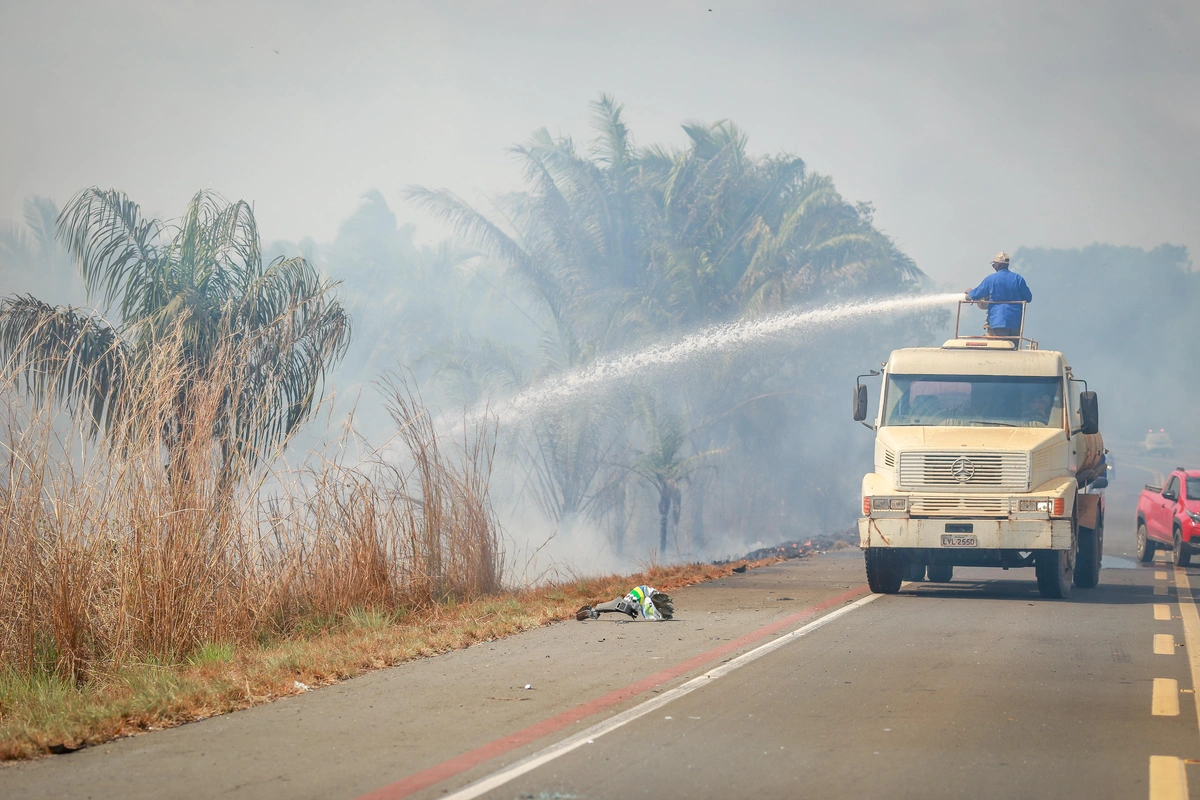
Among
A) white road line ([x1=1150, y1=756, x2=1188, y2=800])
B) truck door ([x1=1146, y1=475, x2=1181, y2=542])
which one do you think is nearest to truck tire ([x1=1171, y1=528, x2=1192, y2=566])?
truck door ([x1=1146, y1=475, x2=1181, y2=542])

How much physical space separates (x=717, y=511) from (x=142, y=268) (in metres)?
25.4

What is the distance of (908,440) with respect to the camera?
45.8ft

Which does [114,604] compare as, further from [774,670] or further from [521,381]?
[521,381]

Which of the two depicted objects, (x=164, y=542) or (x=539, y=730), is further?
(x=164, y=542)

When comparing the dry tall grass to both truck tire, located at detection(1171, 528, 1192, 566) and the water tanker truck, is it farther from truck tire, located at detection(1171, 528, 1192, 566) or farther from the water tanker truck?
truck tire, located at detection(1171, 528, 1192, 566)

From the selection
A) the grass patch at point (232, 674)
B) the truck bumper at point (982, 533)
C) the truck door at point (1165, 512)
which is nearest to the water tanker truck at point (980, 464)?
the truck bumper at point (982, 533)

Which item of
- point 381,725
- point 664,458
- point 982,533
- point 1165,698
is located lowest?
point 381,725

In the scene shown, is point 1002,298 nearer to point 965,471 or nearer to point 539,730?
point 965,471

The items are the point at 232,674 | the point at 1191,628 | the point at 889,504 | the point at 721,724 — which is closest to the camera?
the point at 721,724

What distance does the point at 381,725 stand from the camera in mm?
7059

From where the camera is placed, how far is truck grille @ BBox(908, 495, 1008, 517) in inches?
529

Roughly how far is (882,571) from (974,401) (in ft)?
7.62

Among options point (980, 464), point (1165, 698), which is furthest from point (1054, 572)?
point (1165, 698)

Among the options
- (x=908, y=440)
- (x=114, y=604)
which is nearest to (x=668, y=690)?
(x=114, y=604)
